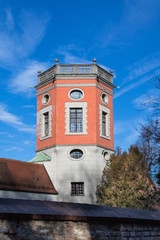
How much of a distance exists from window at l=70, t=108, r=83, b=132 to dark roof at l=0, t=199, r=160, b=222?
14861 millimetres

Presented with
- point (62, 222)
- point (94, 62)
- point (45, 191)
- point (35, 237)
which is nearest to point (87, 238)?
point (62, 222)

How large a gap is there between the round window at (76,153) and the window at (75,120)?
1707 millimetres

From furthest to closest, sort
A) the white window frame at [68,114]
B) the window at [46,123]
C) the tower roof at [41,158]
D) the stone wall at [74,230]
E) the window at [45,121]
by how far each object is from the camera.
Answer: the window at [46,123], the window at [45,121], the white window frame at [68,114], the tower roof at [41,158], the stone wall at [74,230]

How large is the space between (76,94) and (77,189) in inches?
305

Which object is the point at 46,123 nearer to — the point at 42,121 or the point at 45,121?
the point at 45,121

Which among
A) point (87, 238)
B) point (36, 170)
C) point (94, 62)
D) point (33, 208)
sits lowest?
point (87, 238)

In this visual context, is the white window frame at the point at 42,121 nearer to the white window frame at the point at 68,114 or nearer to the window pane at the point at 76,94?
the white window frame at the point at 68,114

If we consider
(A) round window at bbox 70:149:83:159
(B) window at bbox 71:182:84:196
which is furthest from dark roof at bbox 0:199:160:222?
(A) round window at bbox 70:149:83:159

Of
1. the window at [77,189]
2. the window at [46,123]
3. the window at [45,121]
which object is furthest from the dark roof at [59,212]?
the window at [46,123]

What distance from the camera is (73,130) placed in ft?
83.5

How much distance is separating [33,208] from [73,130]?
1745cm

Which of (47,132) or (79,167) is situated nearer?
(79,167)

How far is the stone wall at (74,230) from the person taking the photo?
7.25m

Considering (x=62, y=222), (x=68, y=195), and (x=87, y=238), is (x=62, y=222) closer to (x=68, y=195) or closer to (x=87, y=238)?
(x=87, y=238)
